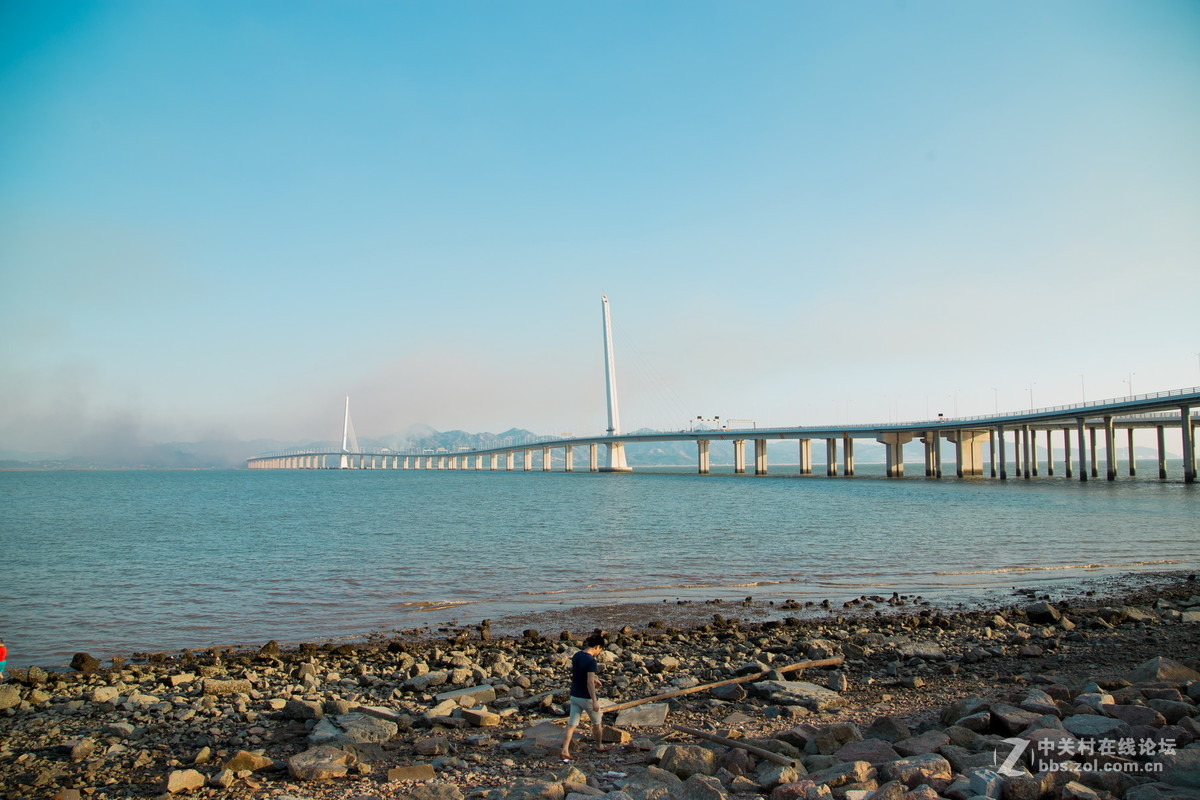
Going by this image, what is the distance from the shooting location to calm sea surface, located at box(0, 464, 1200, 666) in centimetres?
1691

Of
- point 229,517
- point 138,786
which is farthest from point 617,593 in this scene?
point 229,517

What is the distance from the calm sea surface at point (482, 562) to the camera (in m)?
16.9

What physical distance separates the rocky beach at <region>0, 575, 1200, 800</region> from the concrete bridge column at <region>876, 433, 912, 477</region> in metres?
95.7

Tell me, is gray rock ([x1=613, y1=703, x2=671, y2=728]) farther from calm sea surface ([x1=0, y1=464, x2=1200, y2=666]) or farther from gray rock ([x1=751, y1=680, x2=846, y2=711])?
calm sea surface ([x1=0, y1=464, x2=1200, y2=666])

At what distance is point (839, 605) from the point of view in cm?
1730

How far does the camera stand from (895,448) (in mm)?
107188

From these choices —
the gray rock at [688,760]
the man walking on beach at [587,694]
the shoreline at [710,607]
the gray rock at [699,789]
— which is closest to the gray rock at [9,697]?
the shoreline at [710,607]

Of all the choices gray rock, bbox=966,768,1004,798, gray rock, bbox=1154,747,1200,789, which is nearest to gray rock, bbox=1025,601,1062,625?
gray rock, bbox=1154,747,1200,789

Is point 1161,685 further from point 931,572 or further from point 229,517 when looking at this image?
point 229,517

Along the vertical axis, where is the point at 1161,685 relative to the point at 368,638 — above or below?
above

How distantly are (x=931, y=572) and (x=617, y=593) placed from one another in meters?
9.75

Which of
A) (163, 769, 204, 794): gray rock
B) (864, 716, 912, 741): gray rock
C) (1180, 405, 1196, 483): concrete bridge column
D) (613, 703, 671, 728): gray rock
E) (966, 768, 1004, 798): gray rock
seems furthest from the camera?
(1180, 405, 1196, 483): concrete bridge column

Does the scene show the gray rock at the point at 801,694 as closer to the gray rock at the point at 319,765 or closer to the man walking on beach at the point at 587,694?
the man walking on beach at the point at 587,694

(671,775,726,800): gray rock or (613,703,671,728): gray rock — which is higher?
(671,775,726,800): gray rock
